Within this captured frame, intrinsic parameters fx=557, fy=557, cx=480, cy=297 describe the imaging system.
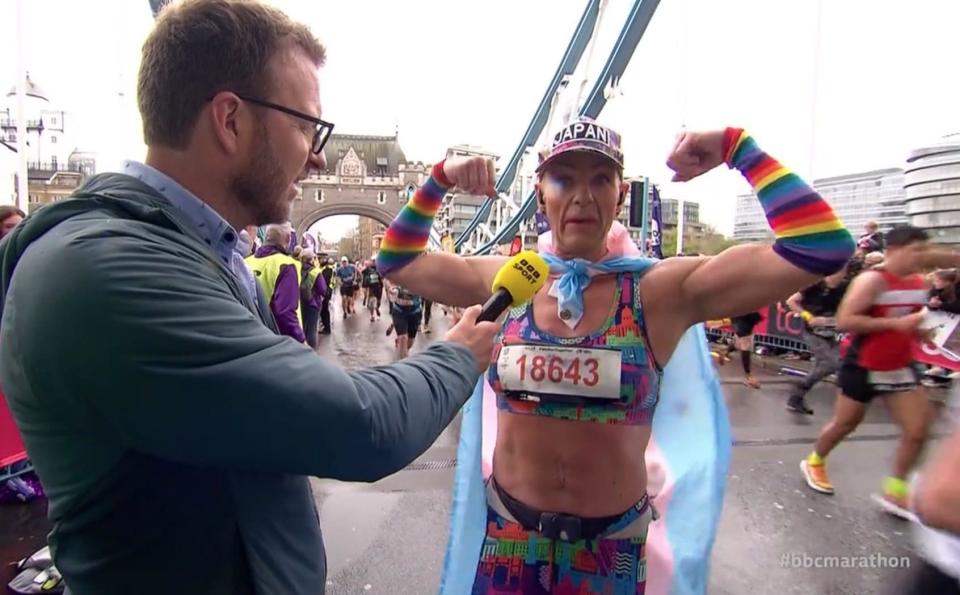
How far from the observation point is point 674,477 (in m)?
1.99

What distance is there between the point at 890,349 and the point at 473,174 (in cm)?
338

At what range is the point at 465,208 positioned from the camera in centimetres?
7569

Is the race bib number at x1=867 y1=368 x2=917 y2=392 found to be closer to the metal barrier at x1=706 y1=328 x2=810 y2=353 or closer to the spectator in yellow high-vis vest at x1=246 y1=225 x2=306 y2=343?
the spectator in yellow high-vis vest at x1=246 y1=225 x2=306 y2=343

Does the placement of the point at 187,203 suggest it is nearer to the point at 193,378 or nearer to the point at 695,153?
the point at 193,378

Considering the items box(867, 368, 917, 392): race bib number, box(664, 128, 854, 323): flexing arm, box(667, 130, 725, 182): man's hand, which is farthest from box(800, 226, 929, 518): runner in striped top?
box(667, 130, 725, 182): man's hand

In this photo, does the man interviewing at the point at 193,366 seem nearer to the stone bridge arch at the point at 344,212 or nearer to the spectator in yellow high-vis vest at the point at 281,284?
the spectator in yellow high-vis vest at the point at 281,284

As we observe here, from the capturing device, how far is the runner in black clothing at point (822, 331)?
601 centimetres

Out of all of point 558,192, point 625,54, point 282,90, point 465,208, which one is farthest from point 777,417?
point 465,208

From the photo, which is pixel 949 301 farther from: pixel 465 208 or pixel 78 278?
pixel 465 208

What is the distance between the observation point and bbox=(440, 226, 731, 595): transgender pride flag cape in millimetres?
1850

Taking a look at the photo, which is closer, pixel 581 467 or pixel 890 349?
pixel 581 467

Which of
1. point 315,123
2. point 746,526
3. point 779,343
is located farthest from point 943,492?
point 779,343

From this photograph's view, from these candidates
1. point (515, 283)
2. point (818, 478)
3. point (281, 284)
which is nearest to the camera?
point (515, 283)

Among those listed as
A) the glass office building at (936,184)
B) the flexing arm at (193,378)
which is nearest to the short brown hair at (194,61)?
the flexing arm at (193,378)
